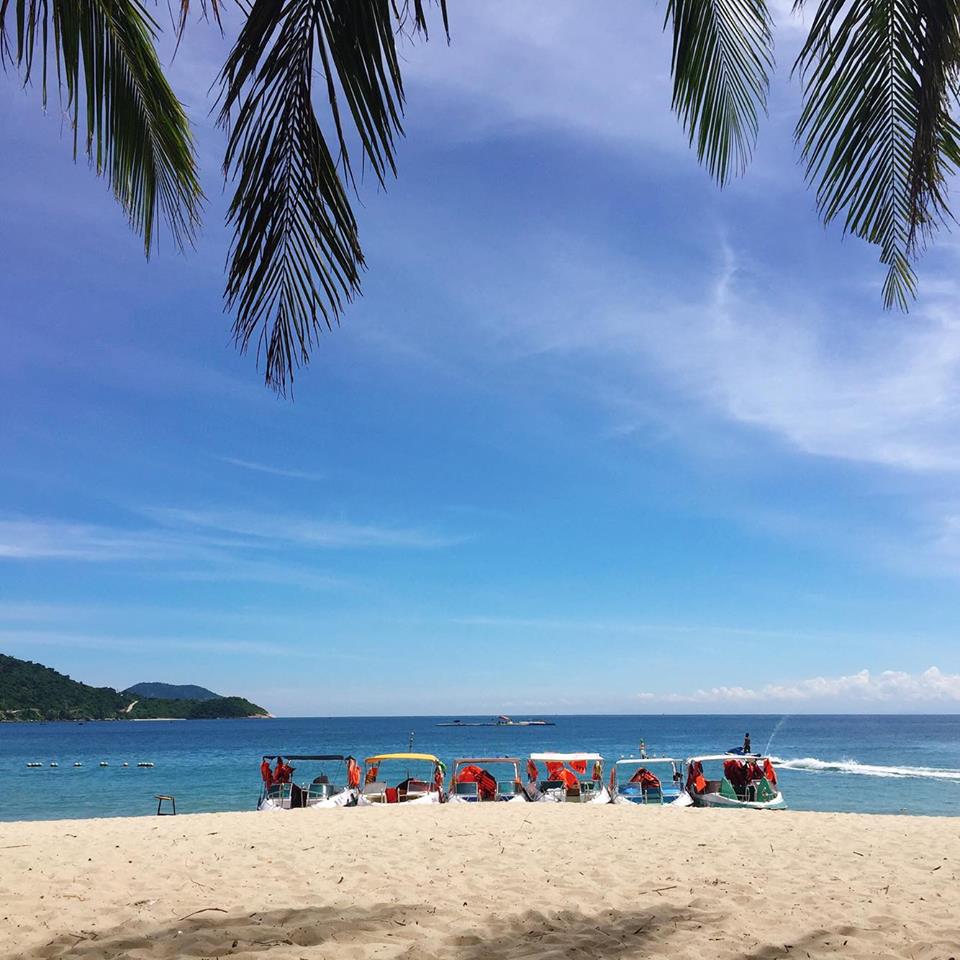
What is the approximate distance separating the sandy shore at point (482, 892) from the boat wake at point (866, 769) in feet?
123

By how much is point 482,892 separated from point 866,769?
50.1 metres

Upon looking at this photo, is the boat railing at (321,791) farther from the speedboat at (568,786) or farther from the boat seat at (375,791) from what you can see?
the speedboat at (568,786)

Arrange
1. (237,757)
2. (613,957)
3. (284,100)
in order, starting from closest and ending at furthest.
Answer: (284,100) < (613,957) < (237,757)

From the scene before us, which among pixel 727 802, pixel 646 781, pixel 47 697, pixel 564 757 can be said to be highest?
pixel 47 697

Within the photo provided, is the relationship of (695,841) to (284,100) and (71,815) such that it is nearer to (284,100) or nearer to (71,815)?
(284,100)

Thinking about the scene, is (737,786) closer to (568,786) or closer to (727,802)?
(727,802)

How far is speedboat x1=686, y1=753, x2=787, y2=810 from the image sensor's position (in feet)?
68.0

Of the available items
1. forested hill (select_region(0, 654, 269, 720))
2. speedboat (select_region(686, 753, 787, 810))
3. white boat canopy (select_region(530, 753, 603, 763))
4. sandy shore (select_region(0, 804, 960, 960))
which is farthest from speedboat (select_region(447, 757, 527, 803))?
forested hill (select_region(0, 654, 269, 720))

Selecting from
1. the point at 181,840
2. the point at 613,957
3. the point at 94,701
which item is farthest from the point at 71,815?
the point at 94,701

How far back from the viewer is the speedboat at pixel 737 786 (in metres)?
20.7

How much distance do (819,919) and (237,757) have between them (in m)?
66.6

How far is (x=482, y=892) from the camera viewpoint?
7.29m

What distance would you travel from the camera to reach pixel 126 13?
134 inches

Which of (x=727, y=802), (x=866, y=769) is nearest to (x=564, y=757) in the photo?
(x=727, y=802)
